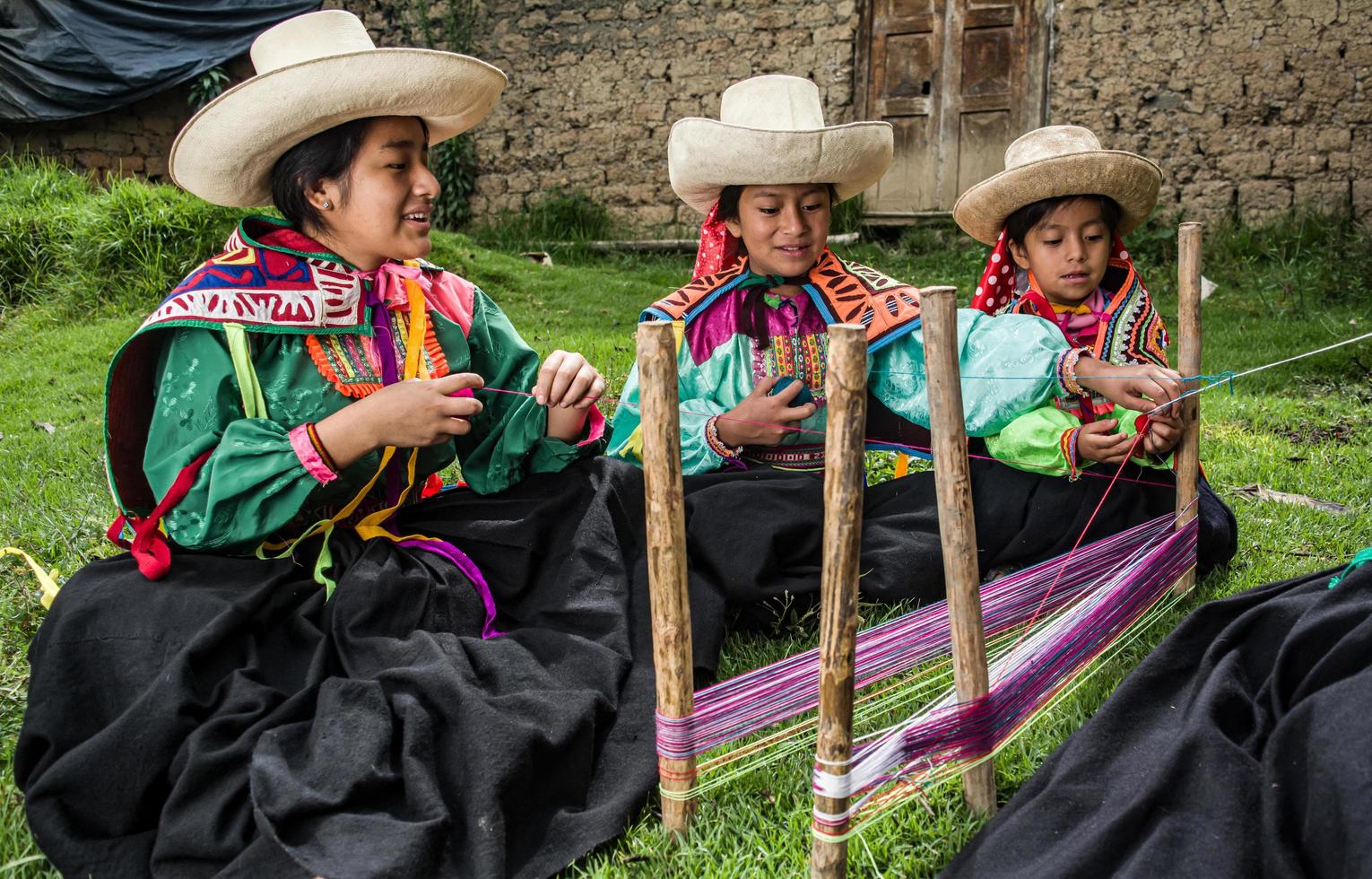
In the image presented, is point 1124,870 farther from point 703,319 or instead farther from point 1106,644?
point 703,319

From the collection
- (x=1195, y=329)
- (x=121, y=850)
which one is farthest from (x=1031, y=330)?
(x=121, y=850)

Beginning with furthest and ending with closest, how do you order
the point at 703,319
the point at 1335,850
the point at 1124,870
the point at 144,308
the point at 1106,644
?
the point at 144,308 → the point at 703,319 → the point at 1106,644 → the point at 1124,870 → the point at 1335,850

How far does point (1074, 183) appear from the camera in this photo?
3076 mm

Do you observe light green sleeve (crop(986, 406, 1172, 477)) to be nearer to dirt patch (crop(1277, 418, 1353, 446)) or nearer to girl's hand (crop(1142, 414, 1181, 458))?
girl's hand (crop(1142, 414, 1181, 458))

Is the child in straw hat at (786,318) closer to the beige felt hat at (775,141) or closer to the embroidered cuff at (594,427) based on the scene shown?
the beige felt hat at (775,141)

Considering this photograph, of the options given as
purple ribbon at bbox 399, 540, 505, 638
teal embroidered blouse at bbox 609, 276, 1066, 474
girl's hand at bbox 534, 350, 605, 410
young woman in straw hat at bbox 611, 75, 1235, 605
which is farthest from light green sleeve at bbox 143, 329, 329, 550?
teal embroidered blouse at bbox 609, 276, 1066, 474

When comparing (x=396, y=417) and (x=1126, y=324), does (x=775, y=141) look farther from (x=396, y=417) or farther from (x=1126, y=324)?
(x=396, y=417)

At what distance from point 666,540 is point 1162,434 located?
159 cm

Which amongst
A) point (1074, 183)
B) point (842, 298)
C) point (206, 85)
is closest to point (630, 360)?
point (842, 298)

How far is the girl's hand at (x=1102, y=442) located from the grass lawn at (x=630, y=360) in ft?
1.56

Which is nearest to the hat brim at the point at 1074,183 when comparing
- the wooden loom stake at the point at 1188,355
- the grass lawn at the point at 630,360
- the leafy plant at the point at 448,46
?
the wooden loom stake at the point at 1188,355

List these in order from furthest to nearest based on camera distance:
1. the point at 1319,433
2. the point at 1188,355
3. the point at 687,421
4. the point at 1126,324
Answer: the point at 1319,433 → the point at 687,421 → the point at 1126,324 → the point at 1188,355

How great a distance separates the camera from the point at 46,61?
32.8 ft

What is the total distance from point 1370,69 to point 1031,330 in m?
7.36
